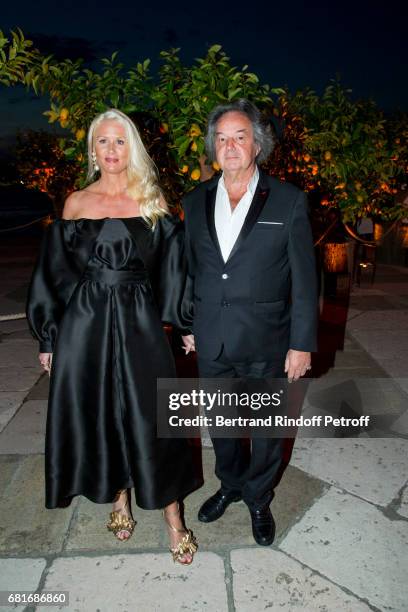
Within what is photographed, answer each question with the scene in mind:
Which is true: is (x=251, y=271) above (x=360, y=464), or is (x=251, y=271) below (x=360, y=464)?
above

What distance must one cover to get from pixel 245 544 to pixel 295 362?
1.02 m

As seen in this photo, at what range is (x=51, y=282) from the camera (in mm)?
2459

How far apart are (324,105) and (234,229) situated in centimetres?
259

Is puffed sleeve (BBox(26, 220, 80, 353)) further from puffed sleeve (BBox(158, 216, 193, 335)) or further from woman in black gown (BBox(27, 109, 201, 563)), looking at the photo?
puffed sleeve (BBox(158, 216, 193, 335))

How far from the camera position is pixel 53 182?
15703 millimetres

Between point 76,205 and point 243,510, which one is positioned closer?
point 76,205

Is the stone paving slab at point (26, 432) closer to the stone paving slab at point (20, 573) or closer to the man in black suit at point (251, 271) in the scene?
the stone paving slab at point (20, 573)

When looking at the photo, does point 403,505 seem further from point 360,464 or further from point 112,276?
point 112,276

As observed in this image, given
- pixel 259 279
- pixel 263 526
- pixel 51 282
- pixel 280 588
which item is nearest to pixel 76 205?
pixel 51 282

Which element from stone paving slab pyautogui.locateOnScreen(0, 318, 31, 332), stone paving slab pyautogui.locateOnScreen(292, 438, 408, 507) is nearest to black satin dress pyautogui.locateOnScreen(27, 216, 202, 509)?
stone paving slab pyautogui.locateOnScreen(292, 438, 408, 507)

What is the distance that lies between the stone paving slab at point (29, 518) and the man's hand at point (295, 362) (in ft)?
5.08

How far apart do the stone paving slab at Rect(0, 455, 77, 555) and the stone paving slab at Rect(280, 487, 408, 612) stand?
127 centimetres

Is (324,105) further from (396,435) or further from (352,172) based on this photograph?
(396,435)

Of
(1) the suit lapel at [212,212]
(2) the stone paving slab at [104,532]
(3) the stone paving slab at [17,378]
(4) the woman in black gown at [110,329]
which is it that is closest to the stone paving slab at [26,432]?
(3) the stone paving slab at [17,378]
